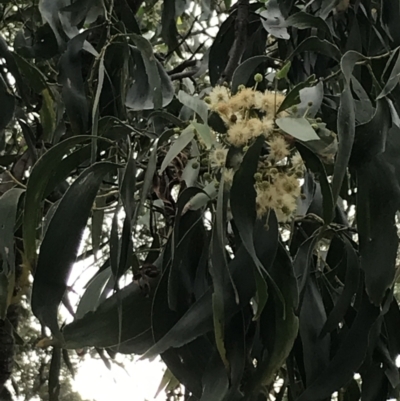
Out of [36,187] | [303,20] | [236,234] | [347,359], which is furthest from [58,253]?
[303,20]

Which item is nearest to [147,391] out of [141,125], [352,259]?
[141,125]

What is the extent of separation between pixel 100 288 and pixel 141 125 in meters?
0.31

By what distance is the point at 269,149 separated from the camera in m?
0.53

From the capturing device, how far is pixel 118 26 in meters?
0.86

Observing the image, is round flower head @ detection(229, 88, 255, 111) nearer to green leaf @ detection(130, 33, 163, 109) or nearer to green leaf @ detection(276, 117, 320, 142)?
green leaf @ detection(276, 117, 320, 142)

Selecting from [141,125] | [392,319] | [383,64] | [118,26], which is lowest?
[392,319]

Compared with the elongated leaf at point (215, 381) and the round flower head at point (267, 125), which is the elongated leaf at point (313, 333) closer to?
the elongated leaf at point (215, 381)

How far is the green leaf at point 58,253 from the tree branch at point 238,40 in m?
0.34

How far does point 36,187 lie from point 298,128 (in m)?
0.25

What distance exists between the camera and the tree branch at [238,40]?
86 cm

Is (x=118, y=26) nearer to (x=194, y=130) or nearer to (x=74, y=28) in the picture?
(x=74, y=28)

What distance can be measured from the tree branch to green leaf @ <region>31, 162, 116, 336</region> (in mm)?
339

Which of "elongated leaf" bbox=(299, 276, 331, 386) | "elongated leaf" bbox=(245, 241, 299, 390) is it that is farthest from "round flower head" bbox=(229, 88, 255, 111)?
"elongated leaf" bbox=(299, 276, 331, 386)

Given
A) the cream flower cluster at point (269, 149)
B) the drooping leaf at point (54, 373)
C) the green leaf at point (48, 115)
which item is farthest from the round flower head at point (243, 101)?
the drooping leaf at point (54, 373)
